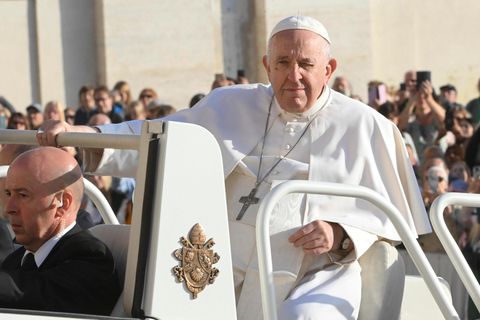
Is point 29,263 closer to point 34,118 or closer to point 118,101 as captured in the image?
point 34,118

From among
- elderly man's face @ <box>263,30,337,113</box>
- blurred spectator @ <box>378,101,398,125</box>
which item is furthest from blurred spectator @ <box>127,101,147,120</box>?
elderly man's face @ <box>263,30,337,113</box>

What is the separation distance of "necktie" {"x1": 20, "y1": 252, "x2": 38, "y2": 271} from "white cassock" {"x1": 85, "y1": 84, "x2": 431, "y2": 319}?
0.83m

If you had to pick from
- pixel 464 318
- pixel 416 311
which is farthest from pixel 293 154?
pixel 464 318

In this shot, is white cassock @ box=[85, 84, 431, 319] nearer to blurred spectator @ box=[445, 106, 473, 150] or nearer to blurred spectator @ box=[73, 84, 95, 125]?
blurred spectator @ box=[445, 106, 473, 150]

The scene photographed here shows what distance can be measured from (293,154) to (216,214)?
1.44m

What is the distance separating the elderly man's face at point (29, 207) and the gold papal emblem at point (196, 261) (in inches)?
18.5

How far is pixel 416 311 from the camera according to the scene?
4629mm

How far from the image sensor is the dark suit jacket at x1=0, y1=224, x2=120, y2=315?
3.01 m

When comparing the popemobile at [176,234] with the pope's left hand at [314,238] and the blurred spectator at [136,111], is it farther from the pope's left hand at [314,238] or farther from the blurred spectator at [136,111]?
the blurred spectator at [136,111]

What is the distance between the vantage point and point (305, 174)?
4.43 m

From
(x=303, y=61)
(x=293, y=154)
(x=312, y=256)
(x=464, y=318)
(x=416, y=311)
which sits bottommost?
(x=464, y=318)

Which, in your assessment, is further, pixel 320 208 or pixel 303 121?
pixel 303 121

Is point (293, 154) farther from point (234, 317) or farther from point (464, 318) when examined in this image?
point (464, 318)

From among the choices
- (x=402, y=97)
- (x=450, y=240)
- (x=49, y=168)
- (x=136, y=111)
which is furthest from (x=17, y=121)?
(x=49, y=168)
